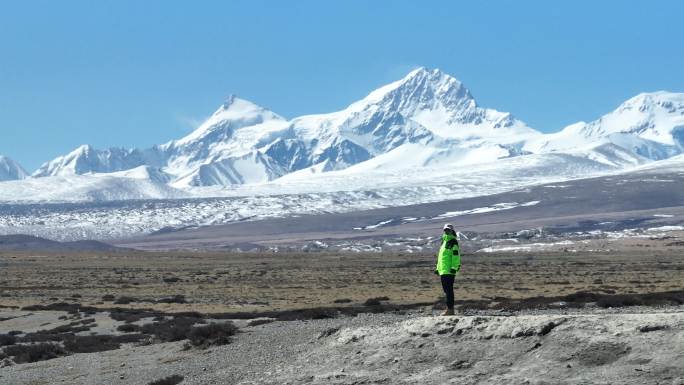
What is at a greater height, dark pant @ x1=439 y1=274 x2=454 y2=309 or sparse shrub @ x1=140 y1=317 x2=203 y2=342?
dark pant @ x1=439 y1=274 x2=454 y2=309

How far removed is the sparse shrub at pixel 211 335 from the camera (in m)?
24.7

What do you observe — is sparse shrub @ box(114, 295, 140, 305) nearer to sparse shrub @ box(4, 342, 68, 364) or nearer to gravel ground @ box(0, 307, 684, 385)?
sparse shrub @ box(4, 342, 68, 364)

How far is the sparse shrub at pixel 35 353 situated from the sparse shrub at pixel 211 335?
4617 millimetres

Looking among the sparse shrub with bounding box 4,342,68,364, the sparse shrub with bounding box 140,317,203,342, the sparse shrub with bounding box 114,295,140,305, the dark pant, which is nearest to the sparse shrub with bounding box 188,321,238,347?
the sparse shrub with bounding box 140,317,203,342

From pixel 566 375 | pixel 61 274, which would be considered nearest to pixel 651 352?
pixel 566 375

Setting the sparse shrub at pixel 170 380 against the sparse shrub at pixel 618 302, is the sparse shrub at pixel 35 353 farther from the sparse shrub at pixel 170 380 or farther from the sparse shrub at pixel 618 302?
the sparse shrub at pixel 618 302

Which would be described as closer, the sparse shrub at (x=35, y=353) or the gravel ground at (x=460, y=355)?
the gravel ground at (x=460, y=355)

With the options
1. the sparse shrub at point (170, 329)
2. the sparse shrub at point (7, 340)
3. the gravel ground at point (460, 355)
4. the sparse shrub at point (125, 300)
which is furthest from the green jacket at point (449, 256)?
the sparse shrub at point (125, 300)

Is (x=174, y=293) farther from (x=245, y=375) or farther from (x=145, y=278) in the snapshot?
(x=245, y=375)

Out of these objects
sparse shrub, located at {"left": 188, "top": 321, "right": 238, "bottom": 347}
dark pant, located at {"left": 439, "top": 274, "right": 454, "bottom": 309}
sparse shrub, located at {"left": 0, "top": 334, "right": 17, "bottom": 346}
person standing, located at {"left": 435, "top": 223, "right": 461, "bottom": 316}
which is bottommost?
sparse shrub, located at {"left": 0, "top": 334, "right": 17, "bottom": 346}

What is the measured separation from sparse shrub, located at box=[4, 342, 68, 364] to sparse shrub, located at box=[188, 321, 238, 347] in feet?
15.1

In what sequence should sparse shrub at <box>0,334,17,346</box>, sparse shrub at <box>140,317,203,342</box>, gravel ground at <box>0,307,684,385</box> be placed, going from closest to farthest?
gravel ground at <box>0,307,684,385</box> → sparse shrub at <box>140,317,203,342</box> → sparse shrub at <box>0,334,17,346</box>

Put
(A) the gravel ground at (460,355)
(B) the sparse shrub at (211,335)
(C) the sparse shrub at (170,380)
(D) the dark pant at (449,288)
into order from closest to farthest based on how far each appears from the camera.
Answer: (A) the gravel ground at (460,355), (C) the sparse shrub at (170,380), (D) the dark pant at (449,288), (B) the sparse shrub at (211,335)

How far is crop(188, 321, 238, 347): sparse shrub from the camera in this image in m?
24.7
